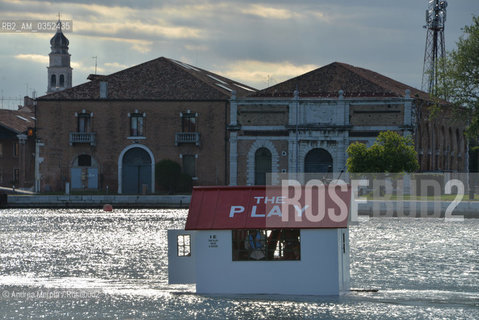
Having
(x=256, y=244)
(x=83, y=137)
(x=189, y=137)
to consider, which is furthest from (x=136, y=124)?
(x=256, y=244)

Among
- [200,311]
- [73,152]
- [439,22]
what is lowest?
[200,311]

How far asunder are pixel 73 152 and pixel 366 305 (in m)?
58.8

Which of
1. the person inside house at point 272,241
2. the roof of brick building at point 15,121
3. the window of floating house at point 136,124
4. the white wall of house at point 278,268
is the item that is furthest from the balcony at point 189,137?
the person inside house at point 272,241

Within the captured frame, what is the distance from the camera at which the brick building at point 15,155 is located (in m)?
96.0

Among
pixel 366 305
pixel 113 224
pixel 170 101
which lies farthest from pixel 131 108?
pixel 366 305

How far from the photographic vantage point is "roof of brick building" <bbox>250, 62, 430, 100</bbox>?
268 ft

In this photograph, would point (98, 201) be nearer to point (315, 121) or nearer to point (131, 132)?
point (131, 132)

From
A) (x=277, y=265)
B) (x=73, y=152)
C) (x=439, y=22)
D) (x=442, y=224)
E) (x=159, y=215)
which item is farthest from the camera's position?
(x=439, y=22)

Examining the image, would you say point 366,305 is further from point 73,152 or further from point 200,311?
point 73,152

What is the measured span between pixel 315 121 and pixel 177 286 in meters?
49.5

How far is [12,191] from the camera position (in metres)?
86.5

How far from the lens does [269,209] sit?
1085 inches

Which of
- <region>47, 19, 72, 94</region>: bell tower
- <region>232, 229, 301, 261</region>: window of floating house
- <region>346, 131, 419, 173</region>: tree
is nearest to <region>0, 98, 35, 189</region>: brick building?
<region>346, 131, 419, 173</region>: tree

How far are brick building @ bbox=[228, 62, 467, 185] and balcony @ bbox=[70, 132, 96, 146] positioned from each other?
1218 cm
